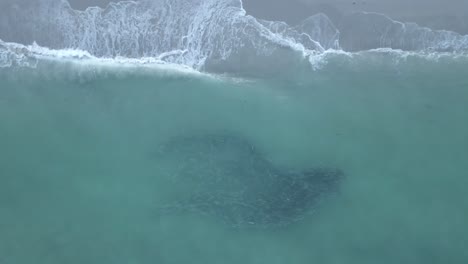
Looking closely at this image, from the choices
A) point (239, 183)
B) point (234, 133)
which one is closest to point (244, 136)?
point (234, 133)

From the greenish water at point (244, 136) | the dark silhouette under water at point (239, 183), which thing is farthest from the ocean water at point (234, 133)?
the dark silhouette under water at point (239, 183)

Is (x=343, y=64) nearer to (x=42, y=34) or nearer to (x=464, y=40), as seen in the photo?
(x=464, y=40)

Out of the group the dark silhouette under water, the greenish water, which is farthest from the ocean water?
the dark silhouette under water

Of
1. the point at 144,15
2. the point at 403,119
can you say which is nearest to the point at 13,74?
the point at 144,15

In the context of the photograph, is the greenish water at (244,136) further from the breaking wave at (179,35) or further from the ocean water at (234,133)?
the breaking wave at (179,35)

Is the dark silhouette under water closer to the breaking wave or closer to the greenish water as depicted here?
the greenish water

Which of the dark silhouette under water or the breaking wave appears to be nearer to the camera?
the dark silhouette under water

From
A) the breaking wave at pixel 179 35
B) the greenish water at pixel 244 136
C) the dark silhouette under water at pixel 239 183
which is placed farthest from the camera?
the breaking wave at pixel 179 35
